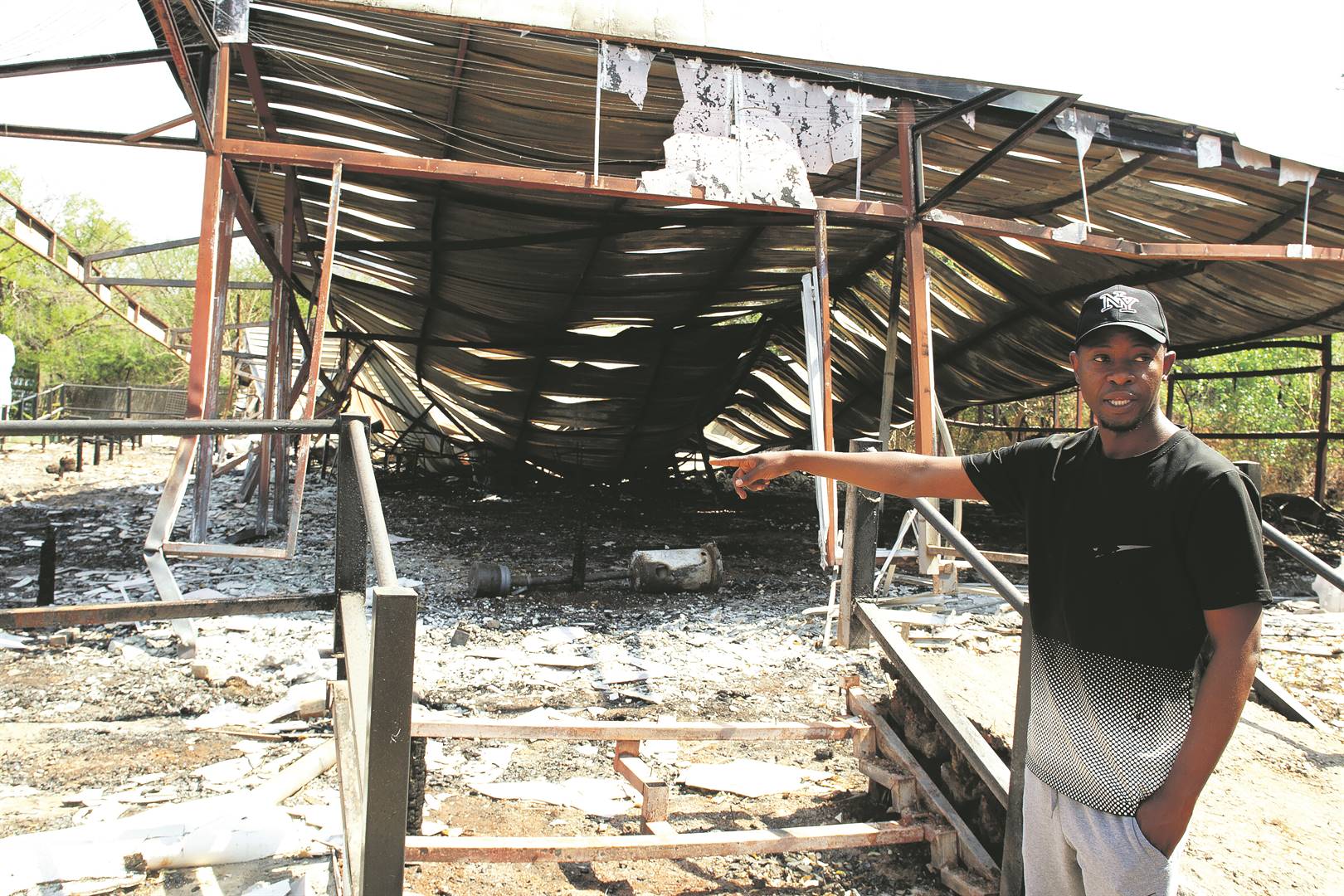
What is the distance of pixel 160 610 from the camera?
2.83 meters

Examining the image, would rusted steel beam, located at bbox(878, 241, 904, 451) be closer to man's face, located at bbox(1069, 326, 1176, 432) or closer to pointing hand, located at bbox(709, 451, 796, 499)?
pointing hand, located at bbox(709, 451, 796, 499)

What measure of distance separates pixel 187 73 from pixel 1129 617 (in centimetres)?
582

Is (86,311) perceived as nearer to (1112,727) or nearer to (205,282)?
(205,282)

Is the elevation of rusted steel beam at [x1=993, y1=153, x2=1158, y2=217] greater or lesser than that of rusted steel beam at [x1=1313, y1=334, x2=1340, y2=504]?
greater

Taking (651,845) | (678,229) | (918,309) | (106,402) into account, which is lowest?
(651,845)

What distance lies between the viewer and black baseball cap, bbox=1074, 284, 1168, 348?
176 cm

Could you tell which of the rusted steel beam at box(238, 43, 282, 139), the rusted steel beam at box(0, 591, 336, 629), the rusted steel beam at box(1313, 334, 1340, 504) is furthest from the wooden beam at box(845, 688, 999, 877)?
the rusted steel beam at box(1313, 334, 1340, 504)

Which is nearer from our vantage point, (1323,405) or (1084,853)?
(1084,853)

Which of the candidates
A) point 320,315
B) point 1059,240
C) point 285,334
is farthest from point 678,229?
point 285,334

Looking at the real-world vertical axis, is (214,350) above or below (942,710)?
above

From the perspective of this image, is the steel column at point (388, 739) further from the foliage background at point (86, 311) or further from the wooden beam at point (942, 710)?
the foliage background at point (86, 311)

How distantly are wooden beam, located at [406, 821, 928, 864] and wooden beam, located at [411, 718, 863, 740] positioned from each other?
0.40 m

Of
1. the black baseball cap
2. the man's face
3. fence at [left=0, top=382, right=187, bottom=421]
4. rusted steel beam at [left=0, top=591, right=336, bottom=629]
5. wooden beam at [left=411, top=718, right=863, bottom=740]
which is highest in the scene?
fence at [left=0, top=382, right=187, bottom=421]

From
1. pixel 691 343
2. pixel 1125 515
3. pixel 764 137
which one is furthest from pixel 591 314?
pixel 1125 515
